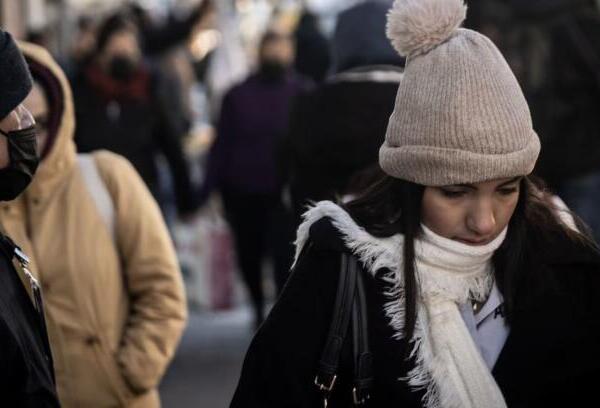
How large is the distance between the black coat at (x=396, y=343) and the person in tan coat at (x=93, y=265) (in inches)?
40.3

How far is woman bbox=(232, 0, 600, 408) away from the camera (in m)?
2.68

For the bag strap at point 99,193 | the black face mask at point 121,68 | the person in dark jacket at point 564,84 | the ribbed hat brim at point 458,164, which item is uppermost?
the ribbed hat brim at point 458,164

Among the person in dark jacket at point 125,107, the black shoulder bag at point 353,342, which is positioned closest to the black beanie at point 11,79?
the black shoulder bag at point 353,342

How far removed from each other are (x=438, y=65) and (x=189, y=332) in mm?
6303

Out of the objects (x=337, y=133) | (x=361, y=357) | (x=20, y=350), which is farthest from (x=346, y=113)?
(x=20, y=350)

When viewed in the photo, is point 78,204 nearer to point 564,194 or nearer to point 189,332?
point 564,194

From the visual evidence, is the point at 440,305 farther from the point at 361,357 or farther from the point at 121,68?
the point at 121,68

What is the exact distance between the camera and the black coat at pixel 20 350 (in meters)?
2.51

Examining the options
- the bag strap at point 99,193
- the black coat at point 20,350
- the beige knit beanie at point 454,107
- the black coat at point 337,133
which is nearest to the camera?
the black coat at point 20,350

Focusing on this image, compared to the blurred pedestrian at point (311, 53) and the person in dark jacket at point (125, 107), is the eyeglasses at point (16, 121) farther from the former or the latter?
the blurred pedestrian at point (311, 53)

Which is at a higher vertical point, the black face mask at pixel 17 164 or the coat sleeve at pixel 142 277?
the black face mask at pixel 17 164

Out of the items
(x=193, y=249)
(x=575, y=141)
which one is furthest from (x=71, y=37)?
(x=575, y=141)

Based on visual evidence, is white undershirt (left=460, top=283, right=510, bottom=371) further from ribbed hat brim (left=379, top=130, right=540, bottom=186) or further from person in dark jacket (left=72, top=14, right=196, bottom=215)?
person in dark jacket (left=72, top=14, right=196, bottom=215)

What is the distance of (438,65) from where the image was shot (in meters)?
2.70
